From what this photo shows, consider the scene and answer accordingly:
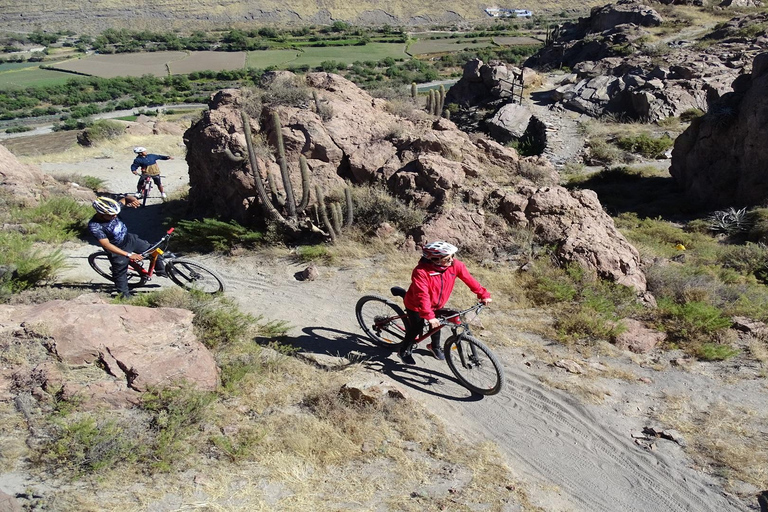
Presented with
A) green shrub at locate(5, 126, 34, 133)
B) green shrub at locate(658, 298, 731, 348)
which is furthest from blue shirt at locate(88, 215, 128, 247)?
green shrub at locate(5, 126, 34, 133)

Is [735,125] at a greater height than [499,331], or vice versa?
[735,125]

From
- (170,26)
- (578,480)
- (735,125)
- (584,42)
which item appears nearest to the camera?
(578,480)

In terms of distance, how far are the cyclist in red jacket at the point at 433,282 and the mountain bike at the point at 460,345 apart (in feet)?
0.55

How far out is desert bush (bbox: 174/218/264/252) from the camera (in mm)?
9734

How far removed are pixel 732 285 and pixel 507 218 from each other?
11.2ft

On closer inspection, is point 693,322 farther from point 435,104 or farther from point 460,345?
point 435,104

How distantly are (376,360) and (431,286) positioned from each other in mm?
1447

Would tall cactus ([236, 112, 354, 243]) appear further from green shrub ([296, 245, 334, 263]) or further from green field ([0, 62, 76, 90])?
green field ([0, 62, 76, 90])

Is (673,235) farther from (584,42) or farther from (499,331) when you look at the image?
(584,42)

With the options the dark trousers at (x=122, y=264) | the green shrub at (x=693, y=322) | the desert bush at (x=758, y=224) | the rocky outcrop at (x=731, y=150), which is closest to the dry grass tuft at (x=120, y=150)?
the dark trousers at (x=122, y=264)

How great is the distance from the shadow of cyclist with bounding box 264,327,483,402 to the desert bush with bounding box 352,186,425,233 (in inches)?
121

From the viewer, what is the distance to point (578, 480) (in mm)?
4516

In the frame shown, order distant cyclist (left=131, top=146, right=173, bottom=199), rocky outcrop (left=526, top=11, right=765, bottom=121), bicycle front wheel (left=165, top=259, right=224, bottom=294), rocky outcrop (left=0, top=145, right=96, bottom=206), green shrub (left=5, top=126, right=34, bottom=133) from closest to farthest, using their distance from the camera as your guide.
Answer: bicycle front wheel (left=165, top=259, right=224, bottom=294) → rocky outcrop (left=0, top=145, right=96, bottom=206) → distant cyclist (left=131, top=146, right=173, bottom=199) → rocky outcrop (left=526, top=11, right=765, bottom=121) → green shrub (left=5, top=126, right=34, bottom=133)

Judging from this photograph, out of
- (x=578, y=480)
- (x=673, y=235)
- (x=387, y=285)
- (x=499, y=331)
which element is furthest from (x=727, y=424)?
(x=673, y=235)
